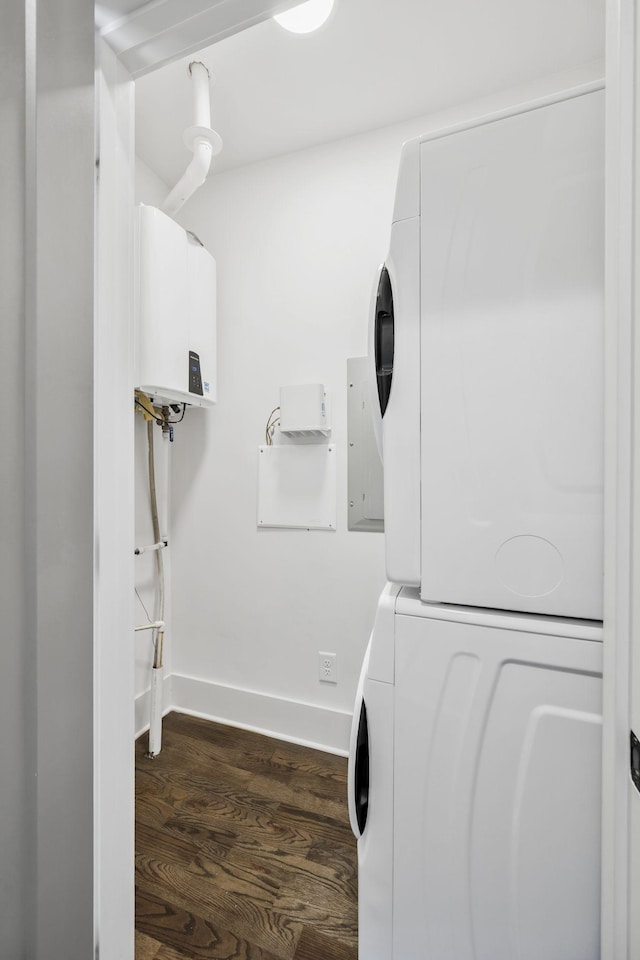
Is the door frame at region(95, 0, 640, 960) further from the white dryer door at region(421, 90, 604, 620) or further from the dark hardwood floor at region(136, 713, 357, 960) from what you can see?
the dark hardwood floor at region(136, 713, 357, 960)

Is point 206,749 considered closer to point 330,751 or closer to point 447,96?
point 330,751

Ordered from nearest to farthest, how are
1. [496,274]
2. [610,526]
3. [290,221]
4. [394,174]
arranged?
[610,526]
[496,274]
[394,174]
[290,221]

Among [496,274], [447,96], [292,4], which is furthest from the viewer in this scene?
[447,96]

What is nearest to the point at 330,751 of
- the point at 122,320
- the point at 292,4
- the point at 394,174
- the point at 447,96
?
the point at 122,320

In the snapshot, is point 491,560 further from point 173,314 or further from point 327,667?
point 173,314

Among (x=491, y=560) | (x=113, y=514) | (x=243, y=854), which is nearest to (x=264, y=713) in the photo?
(x=243, y=854)

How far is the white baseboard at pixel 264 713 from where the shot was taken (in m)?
1.85

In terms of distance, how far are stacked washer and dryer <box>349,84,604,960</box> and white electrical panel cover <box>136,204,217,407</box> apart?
120 cm

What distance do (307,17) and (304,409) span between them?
4.04ft

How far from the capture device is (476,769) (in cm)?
62

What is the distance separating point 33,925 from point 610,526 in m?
0.95

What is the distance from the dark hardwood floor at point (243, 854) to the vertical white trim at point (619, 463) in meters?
0.94

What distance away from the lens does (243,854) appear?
4.36 feet

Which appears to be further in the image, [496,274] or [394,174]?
[394,174]
